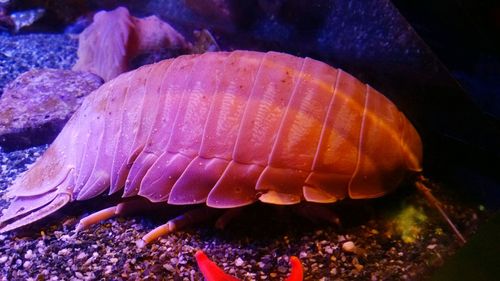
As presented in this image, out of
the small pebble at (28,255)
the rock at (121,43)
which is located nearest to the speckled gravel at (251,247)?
the small pebble at (28,255)

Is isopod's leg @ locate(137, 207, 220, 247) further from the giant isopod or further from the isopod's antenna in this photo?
the isopod's antenna

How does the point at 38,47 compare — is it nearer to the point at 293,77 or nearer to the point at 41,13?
the point at 41,13

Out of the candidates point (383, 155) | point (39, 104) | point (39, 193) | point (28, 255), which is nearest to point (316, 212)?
point (383, 155)

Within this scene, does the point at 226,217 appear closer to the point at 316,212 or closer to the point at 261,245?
the point at 261,245

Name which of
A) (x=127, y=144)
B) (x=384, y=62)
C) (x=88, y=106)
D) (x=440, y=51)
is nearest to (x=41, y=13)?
(x=88, y=106)

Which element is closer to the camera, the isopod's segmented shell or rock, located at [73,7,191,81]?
the isopod's segmented shell

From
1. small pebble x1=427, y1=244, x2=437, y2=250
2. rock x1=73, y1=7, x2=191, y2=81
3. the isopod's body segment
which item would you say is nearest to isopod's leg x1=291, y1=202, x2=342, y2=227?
the isopod's body segment
